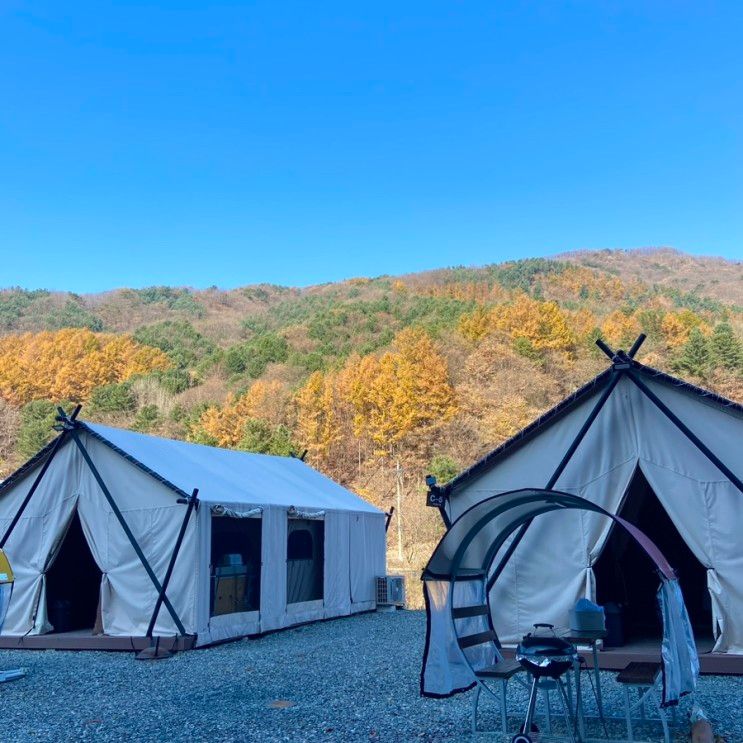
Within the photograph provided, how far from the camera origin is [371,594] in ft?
50.7

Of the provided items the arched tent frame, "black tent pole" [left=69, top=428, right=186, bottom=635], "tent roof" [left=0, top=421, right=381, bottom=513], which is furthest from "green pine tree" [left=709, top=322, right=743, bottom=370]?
the arched tent frame

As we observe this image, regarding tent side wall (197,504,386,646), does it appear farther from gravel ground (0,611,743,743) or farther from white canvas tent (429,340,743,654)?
white canvas tent (429,340,743,654)

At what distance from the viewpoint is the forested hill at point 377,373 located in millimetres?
35875

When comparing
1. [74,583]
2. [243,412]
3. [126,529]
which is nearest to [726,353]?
[243,412]

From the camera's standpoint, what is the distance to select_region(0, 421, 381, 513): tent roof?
11.0m

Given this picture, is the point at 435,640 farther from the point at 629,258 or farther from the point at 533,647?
the point at 629,258

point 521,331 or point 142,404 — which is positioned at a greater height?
point 521,331

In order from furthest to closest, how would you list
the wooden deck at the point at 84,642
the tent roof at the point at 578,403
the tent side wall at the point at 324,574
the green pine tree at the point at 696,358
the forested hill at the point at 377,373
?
1. the forested hill at the point at 377,373
2. the green pine tree at the point at 696,358
3. the tent side wall at the point at 324,574
4. the wooden deck at the point at 84,642
5. the tent roof at the point at 578,403

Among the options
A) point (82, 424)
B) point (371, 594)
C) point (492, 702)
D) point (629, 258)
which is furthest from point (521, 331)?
point (629, 258)

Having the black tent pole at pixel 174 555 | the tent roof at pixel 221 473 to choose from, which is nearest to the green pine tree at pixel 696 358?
the tent roof at pixel 221 473

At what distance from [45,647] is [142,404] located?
37302mm

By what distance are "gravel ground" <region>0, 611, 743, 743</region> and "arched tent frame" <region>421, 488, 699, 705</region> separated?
433 millimetres

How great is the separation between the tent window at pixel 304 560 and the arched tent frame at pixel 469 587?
6911mm

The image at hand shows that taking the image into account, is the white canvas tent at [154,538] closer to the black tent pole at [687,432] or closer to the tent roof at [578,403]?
the tent roof at [578,403]
